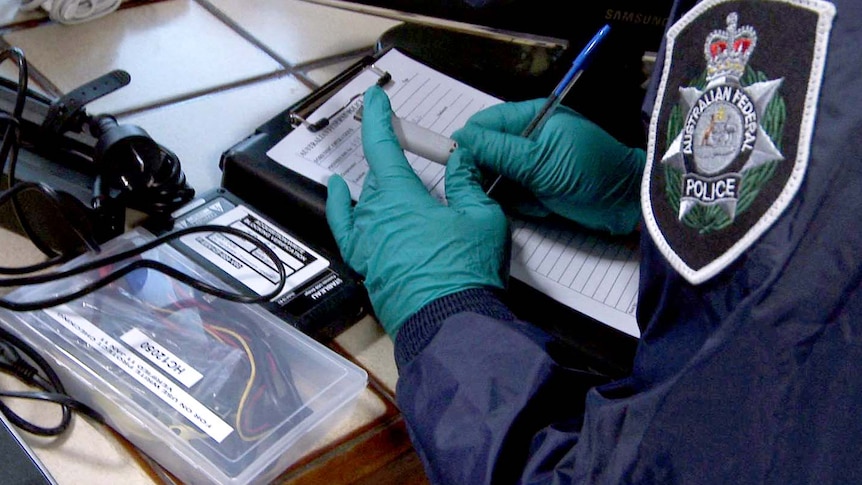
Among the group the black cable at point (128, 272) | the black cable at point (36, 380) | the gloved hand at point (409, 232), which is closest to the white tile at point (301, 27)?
the gloved hand at point (409, 232)

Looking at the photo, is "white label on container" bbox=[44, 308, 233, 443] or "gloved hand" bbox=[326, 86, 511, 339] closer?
"white label on container" bbox=[44, 308, 233, 443]

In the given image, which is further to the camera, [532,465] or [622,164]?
[622,164]

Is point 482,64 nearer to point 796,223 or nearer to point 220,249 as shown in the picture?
point 220,249

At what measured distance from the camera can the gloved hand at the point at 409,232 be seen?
63 centimetres

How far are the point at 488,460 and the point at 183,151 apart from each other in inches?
19.0

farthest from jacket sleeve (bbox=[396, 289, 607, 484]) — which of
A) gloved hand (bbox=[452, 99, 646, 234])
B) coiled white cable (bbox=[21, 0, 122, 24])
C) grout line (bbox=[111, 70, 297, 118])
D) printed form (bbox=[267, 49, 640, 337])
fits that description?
coiled white cable (bbox=[21, 0, 122, 24])

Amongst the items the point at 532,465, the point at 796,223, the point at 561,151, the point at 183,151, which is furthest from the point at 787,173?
the point at 183,151

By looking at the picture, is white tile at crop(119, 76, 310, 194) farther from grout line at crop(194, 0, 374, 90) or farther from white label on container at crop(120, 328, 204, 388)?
white label on container at crop(120, 328, 204, 388)

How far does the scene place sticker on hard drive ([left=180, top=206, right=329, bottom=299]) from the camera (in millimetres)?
605

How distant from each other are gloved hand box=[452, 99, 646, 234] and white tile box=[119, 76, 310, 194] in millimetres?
253

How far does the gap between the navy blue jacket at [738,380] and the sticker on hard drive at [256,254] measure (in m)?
0.18

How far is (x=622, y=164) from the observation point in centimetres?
81

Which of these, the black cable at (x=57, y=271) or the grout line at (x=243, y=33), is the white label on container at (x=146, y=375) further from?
the grout line at (x=243, y=33)

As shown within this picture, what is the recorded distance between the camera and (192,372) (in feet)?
1.73
